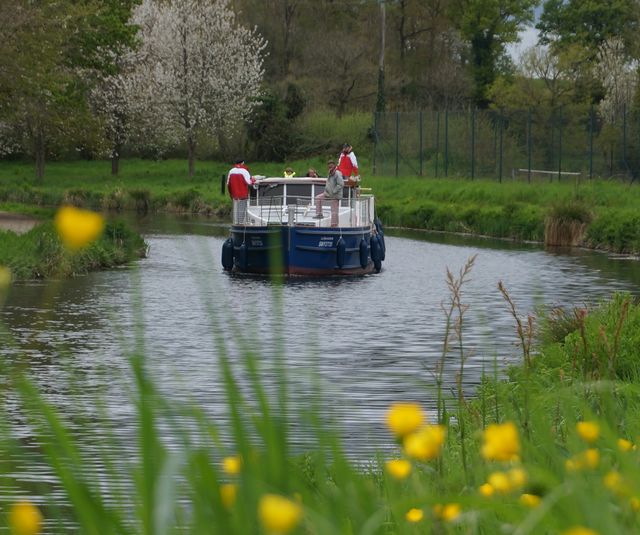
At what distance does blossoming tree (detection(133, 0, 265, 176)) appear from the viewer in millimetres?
67562

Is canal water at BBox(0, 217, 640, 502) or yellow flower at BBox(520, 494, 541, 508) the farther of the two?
canal water at BBox(0, 217, 640, 502)

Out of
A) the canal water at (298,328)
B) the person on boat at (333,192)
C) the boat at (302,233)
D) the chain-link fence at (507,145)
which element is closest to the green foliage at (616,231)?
the canal water at (298,328)

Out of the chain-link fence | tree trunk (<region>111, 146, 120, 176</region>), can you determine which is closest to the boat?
the chain-link fence

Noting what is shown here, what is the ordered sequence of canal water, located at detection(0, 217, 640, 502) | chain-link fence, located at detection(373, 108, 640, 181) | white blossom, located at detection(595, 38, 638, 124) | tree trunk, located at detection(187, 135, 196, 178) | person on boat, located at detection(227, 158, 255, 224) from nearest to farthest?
canal water, located at detection(0, 217, 640, 502), person on boat, located at detection(227, 158, 255, 224), chain-link fence, located at detection(373, 108, 640, 181), white blossom, located at detection(595, 38, 638, 124), tree trunk, located at detection(187, 135, 196, 178)

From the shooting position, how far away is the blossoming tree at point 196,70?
222 ft

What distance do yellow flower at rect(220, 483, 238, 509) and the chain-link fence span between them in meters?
42.9

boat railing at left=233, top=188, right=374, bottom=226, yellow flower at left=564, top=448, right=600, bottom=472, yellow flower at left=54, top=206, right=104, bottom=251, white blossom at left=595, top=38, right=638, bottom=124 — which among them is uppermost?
white blossom at left=595, top=38, right=638, bottom=124

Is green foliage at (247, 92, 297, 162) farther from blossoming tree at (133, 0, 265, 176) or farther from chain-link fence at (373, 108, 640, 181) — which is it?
chain-link fence at (373, 108, 640, 181)

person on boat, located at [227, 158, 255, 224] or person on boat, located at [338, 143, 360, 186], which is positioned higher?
person on boat, located at [338, 143, 360, 186]

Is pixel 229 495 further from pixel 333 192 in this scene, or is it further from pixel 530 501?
pixel 333 192

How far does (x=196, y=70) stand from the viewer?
6919cm

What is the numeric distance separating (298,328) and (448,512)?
53.7 ft

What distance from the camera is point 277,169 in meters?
63.4

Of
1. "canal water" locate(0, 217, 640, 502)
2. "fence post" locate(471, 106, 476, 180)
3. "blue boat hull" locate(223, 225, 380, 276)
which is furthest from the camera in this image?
"fence post" locate(471, 106, 476, 180)
